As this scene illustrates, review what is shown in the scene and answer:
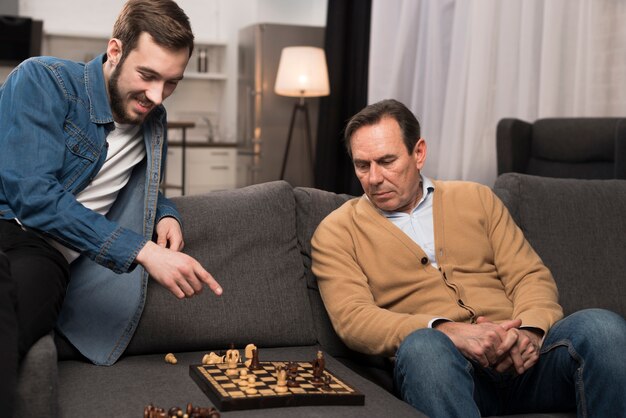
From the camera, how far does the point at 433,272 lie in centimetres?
206

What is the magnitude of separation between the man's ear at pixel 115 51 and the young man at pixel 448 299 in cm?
61

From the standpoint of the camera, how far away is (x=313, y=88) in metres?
5.73

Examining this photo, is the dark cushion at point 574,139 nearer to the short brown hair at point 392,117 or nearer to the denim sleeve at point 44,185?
the short brown hair at point 392,117

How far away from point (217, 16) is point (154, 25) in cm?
591

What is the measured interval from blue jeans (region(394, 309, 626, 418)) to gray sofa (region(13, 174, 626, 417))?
2.6 inches

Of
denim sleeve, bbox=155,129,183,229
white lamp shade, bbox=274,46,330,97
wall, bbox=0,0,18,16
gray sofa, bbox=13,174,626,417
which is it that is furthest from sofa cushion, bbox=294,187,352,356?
wall, bbox=0,0,18,16

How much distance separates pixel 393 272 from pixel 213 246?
1.51 feet

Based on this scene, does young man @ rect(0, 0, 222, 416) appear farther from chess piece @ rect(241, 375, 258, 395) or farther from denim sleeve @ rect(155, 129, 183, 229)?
chess piece @ rect(241, 375, 258, 395)

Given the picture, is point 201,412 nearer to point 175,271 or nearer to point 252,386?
point 252,386

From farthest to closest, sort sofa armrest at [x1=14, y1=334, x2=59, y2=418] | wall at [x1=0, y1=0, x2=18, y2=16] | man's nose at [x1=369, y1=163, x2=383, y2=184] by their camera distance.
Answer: wall at [x1=0, y1=0, x2=18, y2=16]
man's nose at [x1=369, y1=163, x2=383, y2=184]
sofa armrest at [x1=14, y1=334, x2=59, y2=418]

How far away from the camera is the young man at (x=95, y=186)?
1672mm

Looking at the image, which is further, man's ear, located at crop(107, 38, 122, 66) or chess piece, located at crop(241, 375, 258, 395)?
man's ear, located at crop(107, 38, 122, 66)

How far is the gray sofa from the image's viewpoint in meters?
1.72

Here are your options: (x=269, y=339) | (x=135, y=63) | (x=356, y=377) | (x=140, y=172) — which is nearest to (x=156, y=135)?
(x=140, y=172)
